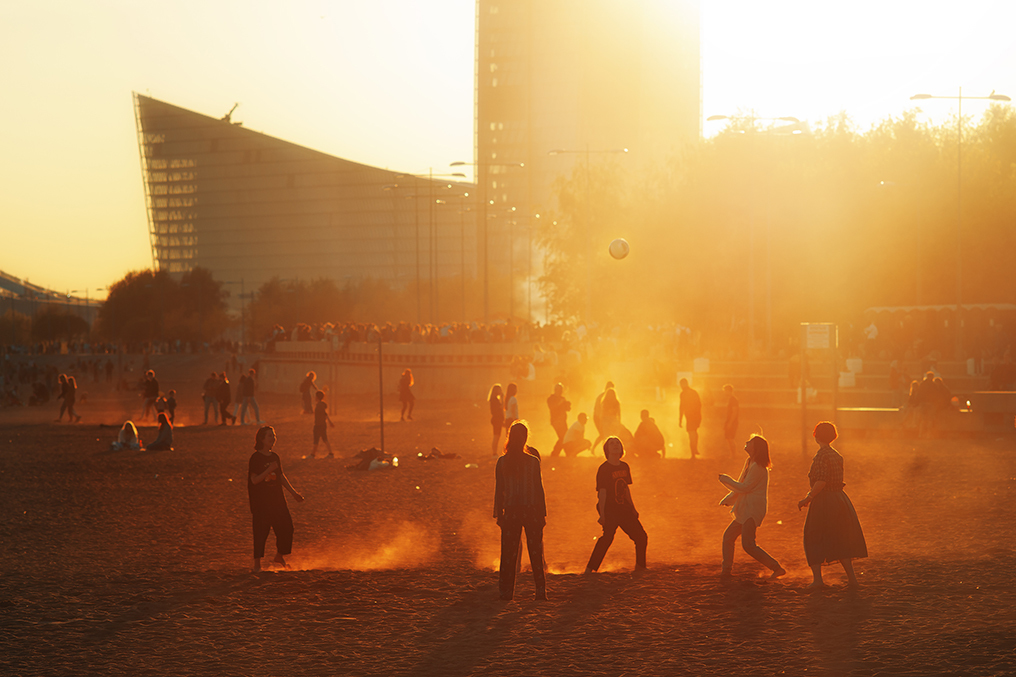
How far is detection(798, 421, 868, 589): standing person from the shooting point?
956 centimetres

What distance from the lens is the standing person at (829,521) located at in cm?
956

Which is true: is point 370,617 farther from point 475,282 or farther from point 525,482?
point 475,282

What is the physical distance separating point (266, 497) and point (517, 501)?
122 inches

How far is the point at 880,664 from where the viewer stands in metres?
7.18

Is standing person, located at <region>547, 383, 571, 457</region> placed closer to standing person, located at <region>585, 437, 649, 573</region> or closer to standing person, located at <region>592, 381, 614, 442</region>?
standing person, located at <region>592, 381, 614, 442</region>

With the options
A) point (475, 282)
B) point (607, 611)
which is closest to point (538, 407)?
point (607, 611)

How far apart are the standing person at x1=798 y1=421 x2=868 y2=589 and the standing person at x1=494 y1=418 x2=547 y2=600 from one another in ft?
8.08

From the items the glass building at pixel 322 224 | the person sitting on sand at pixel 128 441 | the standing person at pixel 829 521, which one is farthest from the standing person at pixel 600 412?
the glass building at pixel 322 224

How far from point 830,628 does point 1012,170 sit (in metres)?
45.1

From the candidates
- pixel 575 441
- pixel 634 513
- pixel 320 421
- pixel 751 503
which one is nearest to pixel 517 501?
pixel 634 513

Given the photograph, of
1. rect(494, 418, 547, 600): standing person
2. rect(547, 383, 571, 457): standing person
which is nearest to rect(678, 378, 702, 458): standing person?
rect(547, 383, 571, 457): standing person

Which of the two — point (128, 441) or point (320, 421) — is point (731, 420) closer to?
A: point (320, 421)

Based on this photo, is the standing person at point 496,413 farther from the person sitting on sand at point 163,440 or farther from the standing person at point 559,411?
the person sitting on sand at point 163,440

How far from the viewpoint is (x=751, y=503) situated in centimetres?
1012
